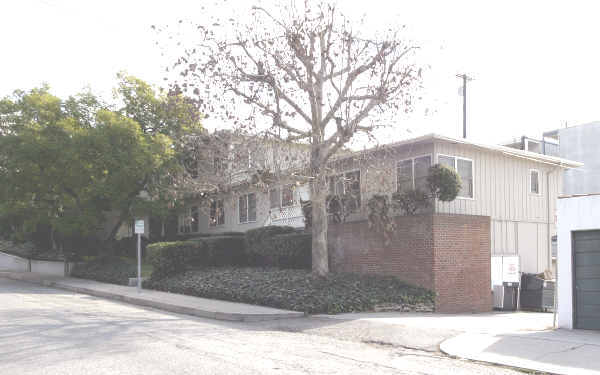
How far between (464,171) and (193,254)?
35.4 feet

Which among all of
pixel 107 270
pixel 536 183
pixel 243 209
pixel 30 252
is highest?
pixel 536 183

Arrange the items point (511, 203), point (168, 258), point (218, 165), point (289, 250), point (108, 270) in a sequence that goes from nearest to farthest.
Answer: point (218, 165), point (289, 250), point (511, 203), point (168, 258), point (108, 270)

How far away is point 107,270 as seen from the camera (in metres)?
25.8

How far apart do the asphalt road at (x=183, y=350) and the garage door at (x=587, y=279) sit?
4.46 m

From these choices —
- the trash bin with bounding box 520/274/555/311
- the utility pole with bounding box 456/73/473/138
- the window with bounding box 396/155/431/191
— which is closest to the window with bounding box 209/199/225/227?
the window with bounding box 396/155/431/191

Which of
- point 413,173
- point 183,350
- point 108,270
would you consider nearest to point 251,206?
point 108,270

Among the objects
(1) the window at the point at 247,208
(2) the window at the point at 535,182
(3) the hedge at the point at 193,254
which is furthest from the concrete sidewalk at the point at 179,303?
(2) the window at the point at 535,182

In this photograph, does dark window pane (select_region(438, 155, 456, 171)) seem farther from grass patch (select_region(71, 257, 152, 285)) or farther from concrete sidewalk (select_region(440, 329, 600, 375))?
grass patch (select_region(71, 257, 152, 285))

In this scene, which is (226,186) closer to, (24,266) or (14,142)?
(14,142)

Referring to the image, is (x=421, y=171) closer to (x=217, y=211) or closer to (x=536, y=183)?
(x=536, y=183)

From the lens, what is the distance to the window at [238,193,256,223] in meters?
29.3

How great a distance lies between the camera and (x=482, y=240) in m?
18.5

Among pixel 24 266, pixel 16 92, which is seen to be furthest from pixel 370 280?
pixel 24 266

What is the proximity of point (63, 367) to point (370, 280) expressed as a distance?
1108cm
